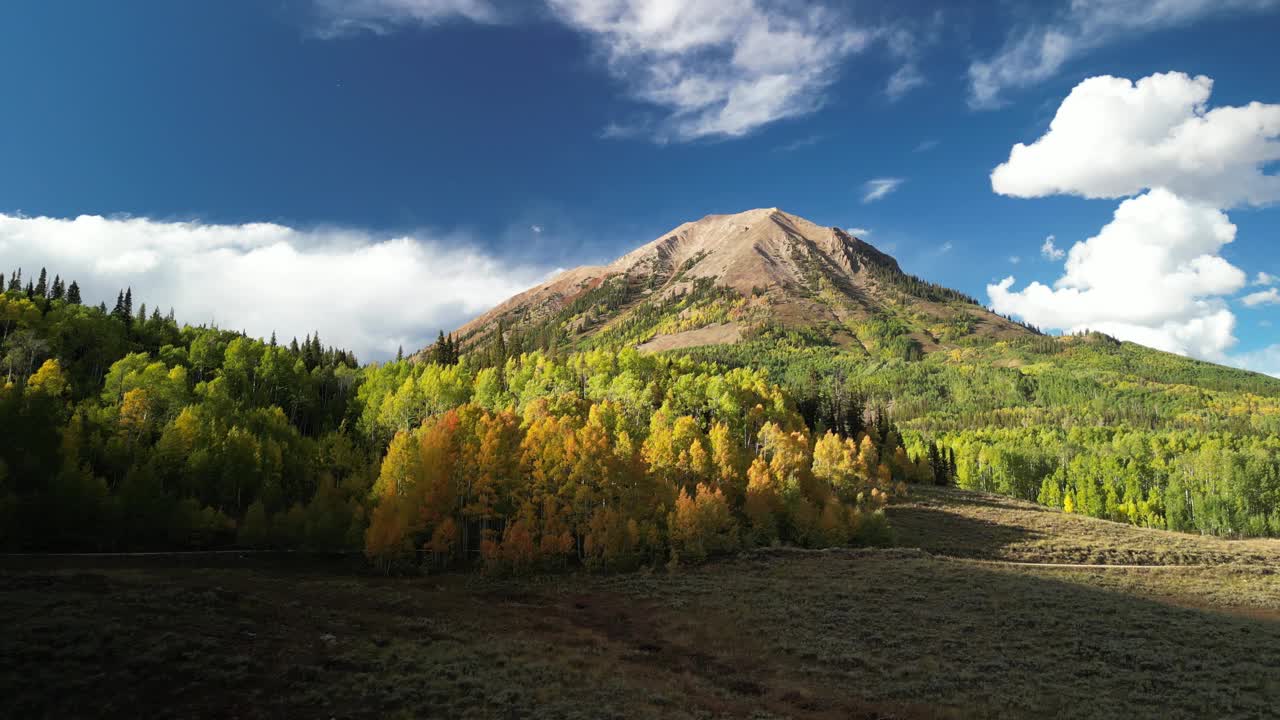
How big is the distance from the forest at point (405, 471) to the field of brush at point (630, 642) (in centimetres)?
571

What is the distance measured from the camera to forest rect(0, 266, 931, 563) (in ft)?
181

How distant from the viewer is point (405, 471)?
202ft

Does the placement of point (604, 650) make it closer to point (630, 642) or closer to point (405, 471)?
point (630, 642)

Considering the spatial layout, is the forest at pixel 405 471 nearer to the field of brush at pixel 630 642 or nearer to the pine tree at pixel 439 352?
the field of brush at pixel 630 642

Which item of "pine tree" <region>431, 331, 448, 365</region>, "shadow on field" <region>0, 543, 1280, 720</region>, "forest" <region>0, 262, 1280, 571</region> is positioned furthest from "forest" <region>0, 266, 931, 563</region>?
"pine tree" <region>431, 331, 448, 365</region>

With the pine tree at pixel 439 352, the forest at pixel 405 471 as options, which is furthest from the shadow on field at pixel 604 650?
the pine tree at pixel 439 352

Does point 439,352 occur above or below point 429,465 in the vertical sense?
above

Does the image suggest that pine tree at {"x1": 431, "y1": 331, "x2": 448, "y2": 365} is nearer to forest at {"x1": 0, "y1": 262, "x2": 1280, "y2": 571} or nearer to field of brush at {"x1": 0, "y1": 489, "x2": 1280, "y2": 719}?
forest at {"x1": 0, "y1": 262, "x2": 1280, "y2": 571}

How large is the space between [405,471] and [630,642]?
3443 centimetres

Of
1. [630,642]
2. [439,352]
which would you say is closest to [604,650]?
[630,642]

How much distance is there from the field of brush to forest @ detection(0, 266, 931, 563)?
18.7 feet

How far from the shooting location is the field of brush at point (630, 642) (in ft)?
71.8

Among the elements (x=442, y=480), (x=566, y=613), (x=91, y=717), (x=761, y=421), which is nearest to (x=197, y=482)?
(x=442, y=480)

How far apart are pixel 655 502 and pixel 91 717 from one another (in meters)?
53.8
